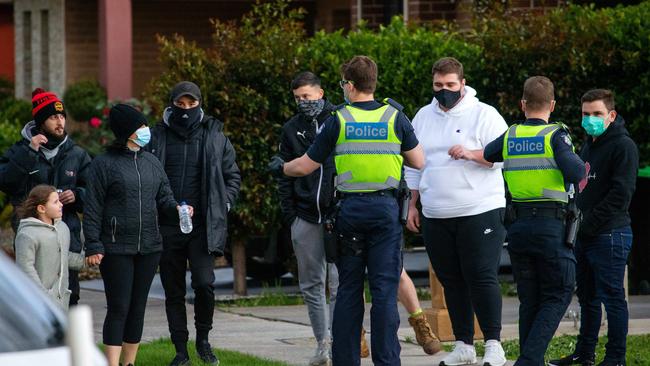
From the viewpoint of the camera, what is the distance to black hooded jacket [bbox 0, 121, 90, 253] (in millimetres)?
8891

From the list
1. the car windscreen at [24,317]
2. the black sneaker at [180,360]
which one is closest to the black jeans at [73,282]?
the black sneaker at [180,360]

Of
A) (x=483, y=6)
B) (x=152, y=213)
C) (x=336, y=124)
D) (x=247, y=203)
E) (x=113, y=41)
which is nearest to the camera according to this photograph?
(x=336, y=124)

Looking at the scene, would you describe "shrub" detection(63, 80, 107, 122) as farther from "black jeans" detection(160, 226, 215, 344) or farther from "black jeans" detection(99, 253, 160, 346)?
"black jeans" detection(99, 253, 160, 346)

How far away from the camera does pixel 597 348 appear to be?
364 inches

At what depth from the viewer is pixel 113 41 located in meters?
18.3

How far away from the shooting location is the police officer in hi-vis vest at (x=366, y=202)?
7695 millimetres

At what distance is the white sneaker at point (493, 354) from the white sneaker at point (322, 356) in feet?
3.34

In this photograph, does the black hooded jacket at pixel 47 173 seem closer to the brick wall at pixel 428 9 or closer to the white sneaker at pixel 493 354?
the white sneaker at pixel 493 354

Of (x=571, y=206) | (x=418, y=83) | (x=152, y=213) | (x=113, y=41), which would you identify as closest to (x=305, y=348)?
(x=152, y=213)

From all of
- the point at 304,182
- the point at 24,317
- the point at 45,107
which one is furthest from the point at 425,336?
the point at 24,317

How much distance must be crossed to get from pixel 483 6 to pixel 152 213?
24.3 feet

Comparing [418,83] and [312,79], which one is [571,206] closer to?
[312,79]

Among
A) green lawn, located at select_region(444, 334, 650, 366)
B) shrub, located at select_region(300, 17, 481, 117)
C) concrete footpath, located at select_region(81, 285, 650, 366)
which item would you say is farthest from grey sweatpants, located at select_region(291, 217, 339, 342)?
shrub, located at select_region(300, 17, 481, 117)

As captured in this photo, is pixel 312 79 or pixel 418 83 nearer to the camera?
pixel 312 79
